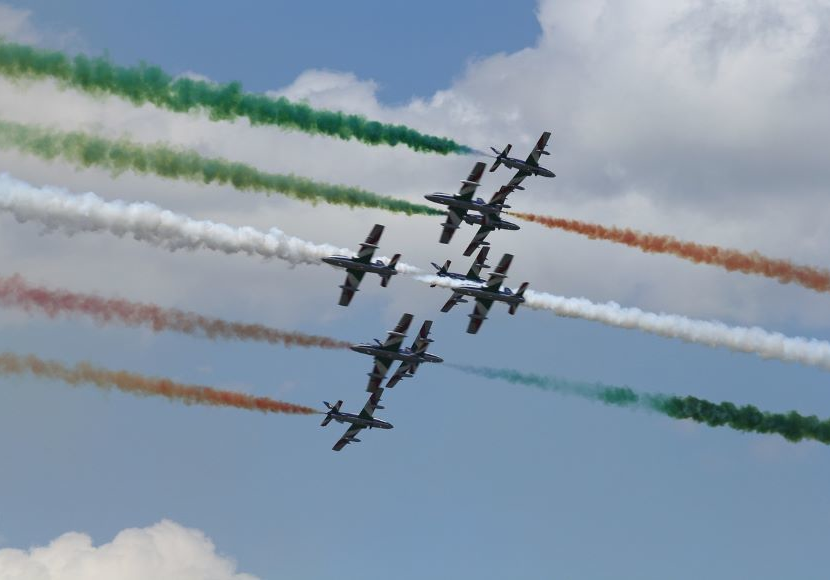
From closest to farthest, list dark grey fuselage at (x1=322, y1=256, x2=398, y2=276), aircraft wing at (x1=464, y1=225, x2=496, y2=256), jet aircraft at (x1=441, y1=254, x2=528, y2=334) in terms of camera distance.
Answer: dark grey fuselage at (x1=322, y1=256, x2=398, y2=276)
jet aircraft at (x1=441, y1=254, x2=528, y2=334)
aircraft wing at (x1=464, y1=225, x2=496, y2=256)

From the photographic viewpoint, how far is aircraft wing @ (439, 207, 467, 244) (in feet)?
345

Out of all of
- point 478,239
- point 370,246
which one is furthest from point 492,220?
point 370,246

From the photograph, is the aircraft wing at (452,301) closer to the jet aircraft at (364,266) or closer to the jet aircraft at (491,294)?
the jet aircraft at (491,294)

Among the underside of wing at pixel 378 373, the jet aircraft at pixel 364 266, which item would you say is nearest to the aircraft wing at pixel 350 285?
Result: the jet aircraft at pixel 364 266

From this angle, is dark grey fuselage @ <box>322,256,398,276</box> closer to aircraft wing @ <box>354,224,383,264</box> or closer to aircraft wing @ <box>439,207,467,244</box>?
aircraft wing @ <box>354,224,383,264</box>

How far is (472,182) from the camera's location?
104 meters

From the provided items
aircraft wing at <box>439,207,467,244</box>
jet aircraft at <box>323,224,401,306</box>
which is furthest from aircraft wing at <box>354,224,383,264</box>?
aircraft wing at <box>439,207,467,244</box>

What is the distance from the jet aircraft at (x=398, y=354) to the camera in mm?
105250

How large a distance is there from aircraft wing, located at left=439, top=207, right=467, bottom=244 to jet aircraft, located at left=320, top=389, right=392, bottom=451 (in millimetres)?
10890

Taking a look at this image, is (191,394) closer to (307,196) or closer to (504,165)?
(307,196)

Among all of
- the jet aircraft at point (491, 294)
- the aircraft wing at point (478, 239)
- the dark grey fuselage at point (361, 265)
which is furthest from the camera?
the aircraft wing at point (478, 239)

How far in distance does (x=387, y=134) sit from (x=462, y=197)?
38.9 feet

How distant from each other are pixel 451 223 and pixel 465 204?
158 centimetres

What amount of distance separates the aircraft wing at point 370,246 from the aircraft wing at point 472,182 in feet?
24.2
